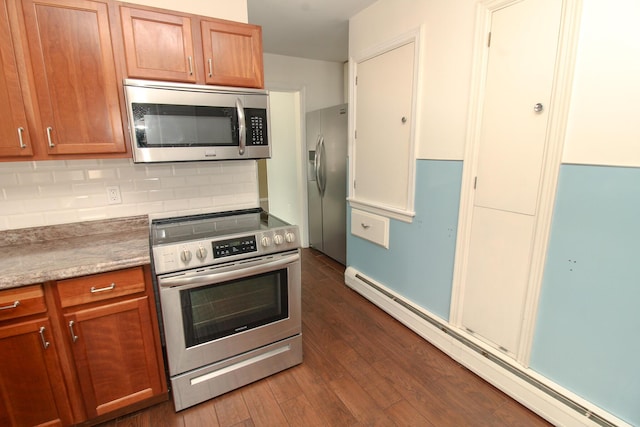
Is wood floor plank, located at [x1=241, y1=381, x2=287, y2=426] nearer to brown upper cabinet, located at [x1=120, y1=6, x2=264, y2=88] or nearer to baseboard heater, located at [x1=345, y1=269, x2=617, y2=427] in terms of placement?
baseboard heater, located at [x1=345, y1=269, x2=617, y2=427]

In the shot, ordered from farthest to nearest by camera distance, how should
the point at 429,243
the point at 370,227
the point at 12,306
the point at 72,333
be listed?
the point at 370,227, the point at 429,243, the point at 72,333, the point at 12,306

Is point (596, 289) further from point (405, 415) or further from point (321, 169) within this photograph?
point (321, 169)

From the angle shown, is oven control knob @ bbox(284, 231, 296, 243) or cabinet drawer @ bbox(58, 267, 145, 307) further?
oven control knob @ bbox(284, 231, 296, 243)

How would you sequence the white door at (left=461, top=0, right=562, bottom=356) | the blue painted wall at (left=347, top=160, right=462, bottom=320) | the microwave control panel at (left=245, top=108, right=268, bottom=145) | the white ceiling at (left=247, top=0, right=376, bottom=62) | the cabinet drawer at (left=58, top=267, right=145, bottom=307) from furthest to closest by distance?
the white ceiling at (left=247, top=0, right=376, bottom=62)
the blue painted wall at (left=347, top=160, right=462, bottom=320)
the microwave control panel at (left=245, top=108, right=268, bottom=145)
the white door at (left=461, top=0, right=562, bottom=356)
the cabinet drawer at (left=58, top=267, right=145, bottom=307)


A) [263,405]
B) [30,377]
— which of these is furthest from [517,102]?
[30,377]

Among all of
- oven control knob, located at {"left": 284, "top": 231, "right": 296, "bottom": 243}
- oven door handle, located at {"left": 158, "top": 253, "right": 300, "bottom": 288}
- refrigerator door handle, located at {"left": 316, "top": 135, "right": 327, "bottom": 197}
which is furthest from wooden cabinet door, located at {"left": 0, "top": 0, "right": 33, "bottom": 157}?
refrigerator door handle, located at {"left": 316, "top": 135, "right": 327, "bottom": 197}

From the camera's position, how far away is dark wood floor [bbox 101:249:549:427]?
1.63 metres

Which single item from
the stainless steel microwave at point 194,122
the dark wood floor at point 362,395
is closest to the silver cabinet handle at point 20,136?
the stainless steel microwave at point 194,122

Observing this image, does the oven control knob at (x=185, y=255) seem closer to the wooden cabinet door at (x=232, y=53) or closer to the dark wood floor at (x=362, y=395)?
the dark wood floor at (x=362, y=395)

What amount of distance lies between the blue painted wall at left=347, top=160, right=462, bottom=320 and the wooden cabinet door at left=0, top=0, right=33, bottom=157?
7.44ft

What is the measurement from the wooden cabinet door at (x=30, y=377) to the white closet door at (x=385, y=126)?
224cm

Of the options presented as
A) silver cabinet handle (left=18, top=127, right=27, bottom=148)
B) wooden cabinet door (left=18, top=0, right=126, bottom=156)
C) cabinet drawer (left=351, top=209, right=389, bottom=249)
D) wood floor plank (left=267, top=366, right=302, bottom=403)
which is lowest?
wood floor plank (left=267, top=366, right=302, bottom=403)

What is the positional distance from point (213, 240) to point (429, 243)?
4.91 ft

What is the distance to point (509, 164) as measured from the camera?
1.66 m
